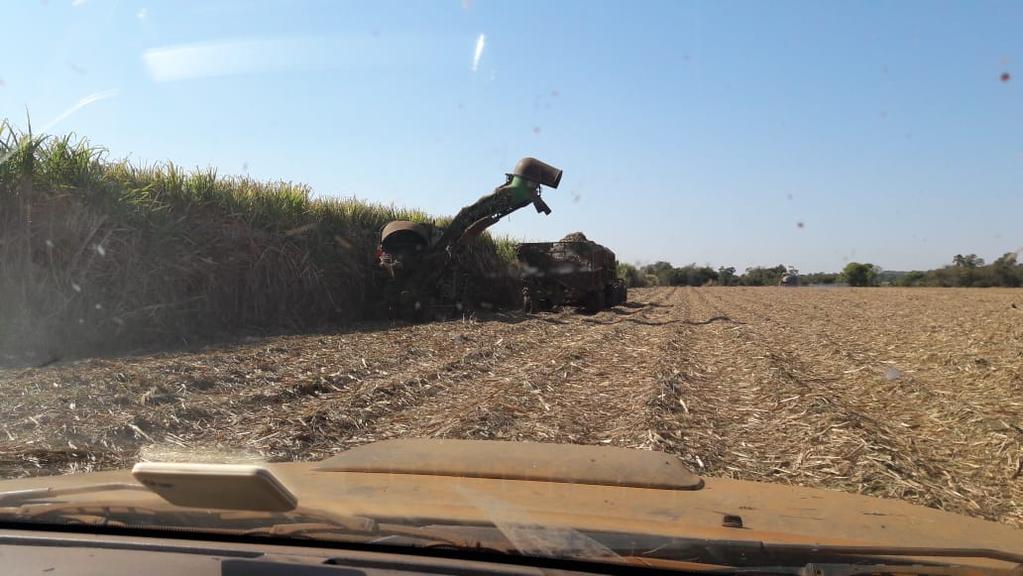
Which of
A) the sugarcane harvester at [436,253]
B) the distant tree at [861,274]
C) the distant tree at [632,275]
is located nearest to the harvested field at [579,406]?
the sugarcane harvester at [436,253]

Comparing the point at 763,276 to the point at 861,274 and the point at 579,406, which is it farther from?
the point at 579,406

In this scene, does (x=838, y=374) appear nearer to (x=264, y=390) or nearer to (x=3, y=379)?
(x=264, y=390)

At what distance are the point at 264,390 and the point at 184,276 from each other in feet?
20.1

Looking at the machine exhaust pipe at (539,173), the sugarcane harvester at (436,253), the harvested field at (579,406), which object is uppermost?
the machine exhaust pipe at (539,173)

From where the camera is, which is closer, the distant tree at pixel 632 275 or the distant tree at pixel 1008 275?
the distant tree at pixel 632 275

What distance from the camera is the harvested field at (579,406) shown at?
5.50 metres

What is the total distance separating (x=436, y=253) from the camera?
17.7 m

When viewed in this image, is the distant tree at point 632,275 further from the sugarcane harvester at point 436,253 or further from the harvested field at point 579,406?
the harvested field at point 579,406

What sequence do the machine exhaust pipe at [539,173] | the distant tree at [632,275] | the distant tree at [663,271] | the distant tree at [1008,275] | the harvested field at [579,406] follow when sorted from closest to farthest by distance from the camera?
the harvested field at [579,406] → the machine exhaust pipe at [539,173] → the distant tree at [632,275] → the distant tree at [1008,275] → the distant tree at [663,271]

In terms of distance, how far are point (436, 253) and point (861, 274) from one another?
73.1 m

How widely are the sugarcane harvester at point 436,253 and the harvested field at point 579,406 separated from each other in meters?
4.68

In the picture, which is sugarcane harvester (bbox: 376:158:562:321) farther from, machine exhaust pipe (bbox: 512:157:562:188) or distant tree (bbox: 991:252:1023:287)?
distant tree (bbox: 991:252:1023:287)

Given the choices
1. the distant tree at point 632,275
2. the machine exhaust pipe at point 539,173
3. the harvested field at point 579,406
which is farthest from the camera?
the distant tree at point 632,275

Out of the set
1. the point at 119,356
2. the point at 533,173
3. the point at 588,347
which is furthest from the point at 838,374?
the point at 119,356
